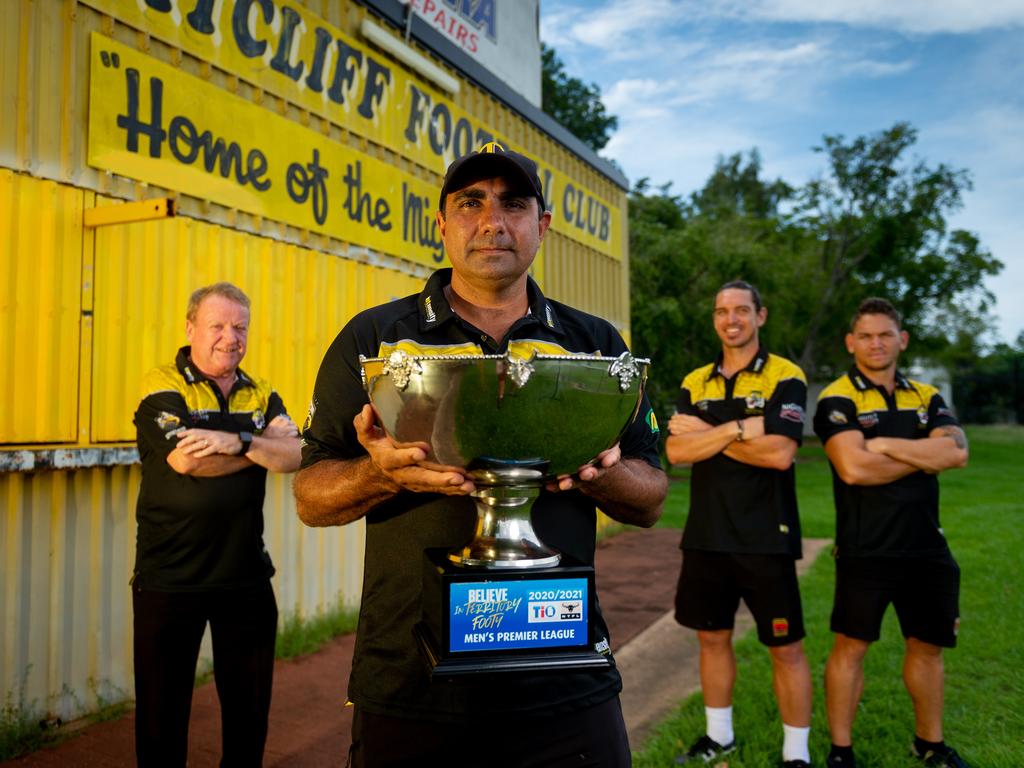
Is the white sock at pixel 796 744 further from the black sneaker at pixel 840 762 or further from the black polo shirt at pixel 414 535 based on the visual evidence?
the black polo shirt at pixel 414 535

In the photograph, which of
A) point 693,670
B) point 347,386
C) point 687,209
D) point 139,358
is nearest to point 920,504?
point 693,670

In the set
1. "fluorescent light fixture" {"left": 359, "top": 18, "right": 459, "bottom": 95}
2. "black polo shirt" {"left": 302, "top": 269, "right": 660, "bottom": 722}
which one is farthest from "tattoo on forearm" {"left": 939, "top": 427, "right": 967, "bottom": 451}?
"fluorescent light fixture" {"left": 359, "top": 18, "right": 459, "bottom": 95}

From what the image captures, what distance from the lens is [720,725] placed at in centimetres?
408

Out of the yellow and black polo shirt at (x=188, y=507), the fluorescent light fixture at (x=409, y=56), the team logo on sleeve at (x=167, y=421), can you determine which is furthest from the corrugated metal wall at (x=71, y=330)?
the fluorescent light fixture at (x=409, y=56)

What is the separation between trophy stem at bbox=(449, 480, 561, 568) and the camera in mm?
1613

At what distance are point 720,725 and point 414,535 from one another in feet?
9.35

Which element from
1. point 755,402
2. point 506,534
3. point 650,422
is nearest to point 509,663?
point 506,534

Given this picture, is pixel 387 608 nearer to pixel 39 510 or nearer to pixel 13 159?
pixel 39 510

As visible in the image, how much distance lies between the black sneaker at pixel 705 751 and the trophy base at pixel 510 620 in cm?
272

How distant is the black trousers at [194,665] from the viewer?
313 cm

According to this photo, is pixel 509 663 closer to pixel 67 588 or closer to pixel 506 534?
pixel 506 534

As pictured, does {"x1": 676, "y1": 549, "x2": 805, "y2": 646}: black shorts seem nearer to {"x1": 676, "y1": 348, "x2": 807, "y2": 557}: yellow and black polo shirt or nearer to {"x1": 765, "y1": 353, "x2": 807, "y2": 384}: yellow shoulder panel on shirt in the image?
{"x1": 676, "y1": 348, "x2": 807, "y2": 557}: yellow and black polo shirt

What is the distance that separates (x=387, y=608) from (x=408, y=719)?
0.77 feet

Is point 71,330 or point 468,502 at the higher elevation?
point 71,330
